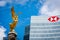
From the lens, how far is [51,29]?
54.3 m

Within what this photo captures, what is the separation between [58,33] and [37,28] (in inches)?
196

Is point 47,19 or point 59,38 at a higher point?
point 47,19

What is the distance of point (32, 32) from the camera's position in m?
53.5

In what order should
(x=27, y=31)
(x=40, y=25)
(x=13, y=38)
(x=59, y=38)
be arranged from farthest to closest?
(x=27, y=31)
(x=40, y=25)
(x=59, y=38)
(x=13, y=38)

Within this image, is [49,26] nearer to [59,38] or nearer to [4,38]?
[59,38]

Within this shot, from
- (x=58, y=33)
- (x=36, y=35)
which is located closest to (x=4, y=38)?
(x=36, y=35)

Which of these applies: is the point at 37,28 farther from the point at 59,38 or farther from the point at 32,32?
the point at 59,38

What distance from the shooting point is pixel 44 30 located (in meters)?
54.2

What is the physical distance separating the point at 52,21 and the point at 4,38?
1501cm

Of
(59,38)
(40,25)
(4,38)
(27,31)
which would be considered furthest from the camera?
(27,31)

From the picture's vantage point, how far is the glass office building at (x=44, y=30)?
52.5 m

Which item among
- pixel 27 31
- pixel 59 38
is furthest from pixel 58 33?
pixel 27 31

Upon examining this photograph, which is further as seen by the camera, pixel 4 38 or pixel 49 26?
pixel 49 26

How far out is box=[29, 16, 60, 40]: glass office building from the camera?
52469mm
